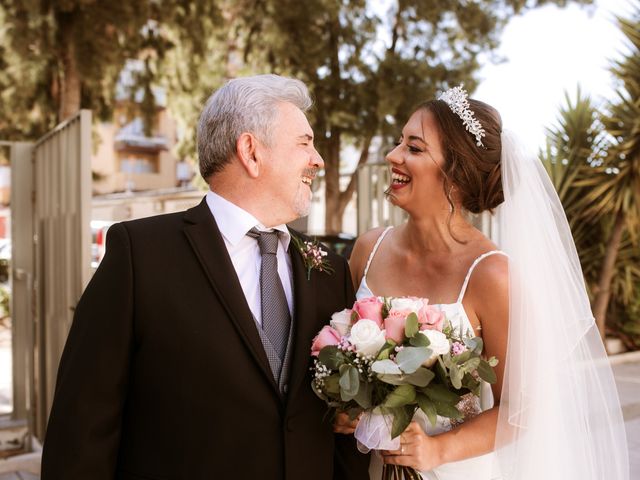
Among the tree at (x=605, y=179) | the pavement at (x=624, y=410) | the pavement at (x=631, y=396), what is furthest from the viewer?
the tree at (x=605, y=179)

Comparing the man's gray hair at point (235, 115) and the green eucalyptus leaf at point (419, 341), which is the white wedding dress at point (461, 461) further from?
the man's gray hair at point (235, 115)

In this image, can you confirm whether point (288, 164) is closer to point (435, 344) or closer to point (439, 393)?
point (435, 344)

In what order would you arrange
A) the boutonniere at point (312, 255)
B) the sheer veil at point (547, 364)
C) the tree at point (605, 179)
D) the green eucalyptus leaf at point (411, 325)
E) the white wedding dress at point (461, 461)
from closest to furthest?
the green eucalyptus leaf at point (411, 325)
the boutonniere at point (312, 255)
the sheer veil at point (547, 364)
the white wedding dress at point (461, 461)
the tree at point (605, 179)

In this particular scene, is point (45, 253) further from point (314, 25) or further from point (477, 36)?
point (477, 36)

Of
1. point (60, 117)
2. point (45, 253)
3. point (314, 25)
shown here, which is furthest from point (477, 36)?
point (45, 253)

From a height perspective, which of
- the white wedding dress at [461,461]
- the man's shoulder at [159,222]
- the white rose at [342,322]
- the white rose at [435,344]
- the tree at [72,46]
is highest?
the tree at [72,46]

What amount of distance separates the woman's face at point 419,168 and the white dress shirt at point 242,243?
74 cm

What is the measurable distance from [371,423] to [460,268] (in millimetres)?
787

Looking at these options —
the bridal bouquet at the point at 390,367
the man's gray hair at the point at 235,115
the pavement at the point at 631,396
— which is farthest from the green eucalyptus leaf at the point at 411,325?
the pavement at the point at 631,396

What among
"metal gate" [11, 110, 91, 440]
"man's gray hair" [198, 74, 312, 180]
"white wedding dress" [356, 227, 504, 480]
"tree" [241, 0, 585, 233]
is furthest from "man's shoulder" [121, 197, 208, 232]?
"tree" [241, 0, 585, 233]

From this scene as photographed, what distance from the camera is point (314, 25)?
12.0 meters

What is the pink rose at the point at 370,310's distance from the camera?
6.06 feet

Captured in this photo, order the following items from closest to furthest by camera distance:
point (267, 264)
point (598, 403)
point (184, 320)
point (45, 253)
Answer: point (184, 320), point (267, 264), point (598, 403), point (45, 253)

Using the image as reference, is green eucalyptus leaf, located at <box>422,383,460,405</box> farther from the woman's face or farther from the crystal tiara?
the crystal tiara
